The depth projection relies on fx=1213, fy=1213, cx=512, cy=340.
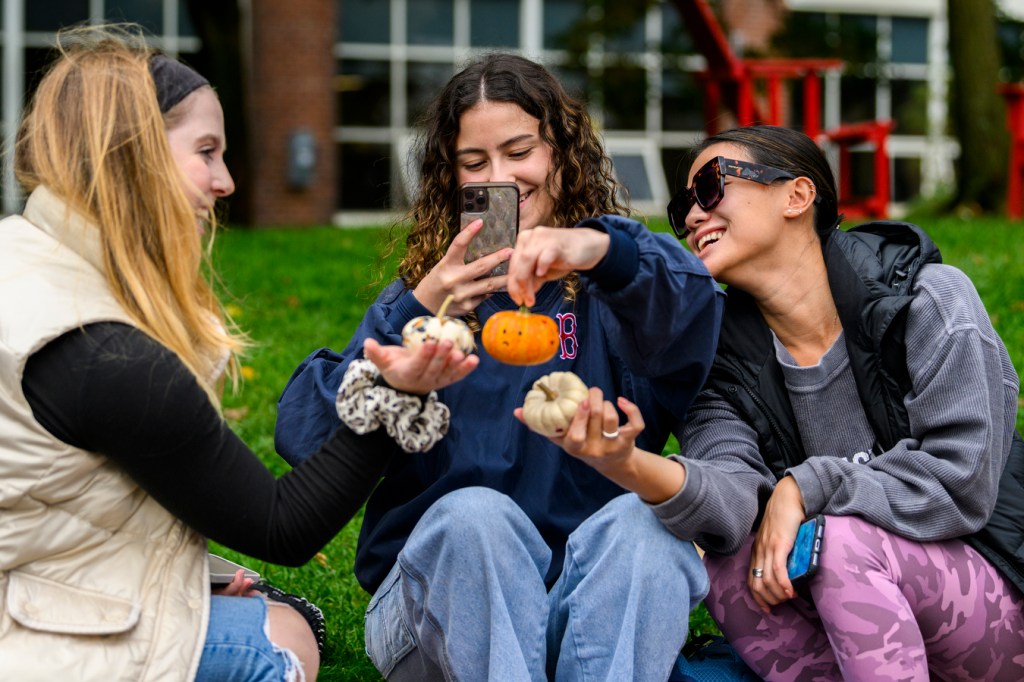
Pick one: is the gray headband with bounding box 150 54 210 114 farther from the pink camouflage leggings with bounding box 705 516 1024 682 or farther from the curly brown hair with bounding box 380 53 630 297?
the pink camouflage leggings with bounding box 705 516 1024 682

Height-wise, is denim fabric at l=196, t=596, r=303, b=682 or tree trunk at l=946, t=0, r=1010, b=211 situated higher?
tree trunk at l=946, t=0, r=1010, b=211

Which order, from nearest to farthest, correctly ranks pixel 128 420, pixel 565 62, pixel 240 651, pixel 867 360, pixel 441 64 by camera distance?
pixel 128 420 → pixel 240 651 → pixel 867 360 → pixel 565 62 → pixel 441 64

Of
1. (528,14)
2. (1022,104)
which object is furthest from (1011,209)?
(528,14)

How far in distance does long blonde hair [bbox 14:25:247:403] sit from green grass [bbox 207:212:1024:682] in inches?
39.6

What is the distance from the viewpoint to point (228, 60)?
13.3 m

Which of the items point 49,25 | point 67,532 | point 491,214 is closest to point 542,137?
point 491,214

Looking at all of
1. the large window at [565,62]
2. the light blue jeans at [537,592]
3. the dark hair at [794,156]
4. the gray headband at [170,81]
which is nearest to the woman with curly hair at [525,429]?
the light blue jeans at [537,592]

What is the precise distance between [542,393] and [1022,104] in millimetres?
9621

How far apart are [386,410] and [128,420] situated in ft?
1.56

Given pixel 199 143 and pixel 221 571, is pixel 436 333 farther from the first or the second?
pixel 221 571

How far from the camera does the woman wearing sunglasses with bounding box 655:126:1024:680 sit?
2.67m

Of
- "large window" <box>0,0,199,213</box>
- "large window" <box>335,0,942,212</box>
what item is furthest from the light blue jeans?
"large window" <box>0,0,199,213</box>

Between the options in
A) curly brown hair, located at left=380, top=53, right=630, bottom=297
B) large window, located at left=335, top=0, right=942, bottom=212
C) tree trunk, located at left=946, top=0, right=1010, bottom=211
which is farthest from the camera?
large window, located at left=335, top=0, right=942, bottom=212

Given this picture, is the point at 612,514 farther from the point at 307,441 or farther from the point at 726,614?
the point at 307,441
